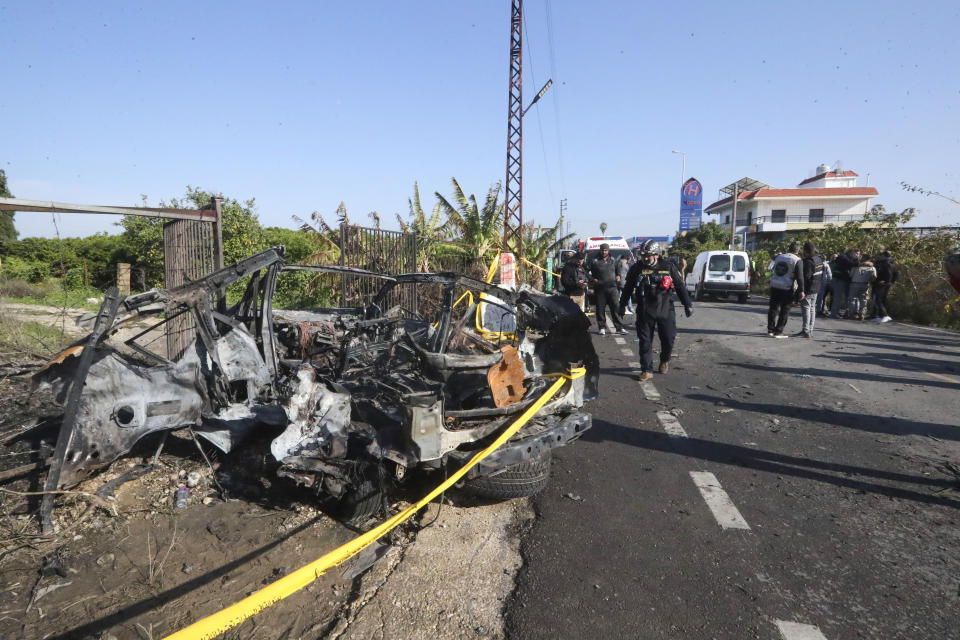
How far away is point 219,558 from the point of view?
3.12 m

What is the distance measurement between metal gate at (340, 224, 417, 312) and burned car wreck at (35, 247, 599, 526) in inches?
233

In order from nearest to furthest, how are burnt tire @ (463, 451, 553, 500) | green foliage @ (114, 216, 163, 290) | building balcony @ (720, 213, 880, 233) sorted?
burnt tire @ (463, 451, 553, 500) < green foliage @ (114, 216, 163, 290) < building balcony @ (720, 213, 880, 233)

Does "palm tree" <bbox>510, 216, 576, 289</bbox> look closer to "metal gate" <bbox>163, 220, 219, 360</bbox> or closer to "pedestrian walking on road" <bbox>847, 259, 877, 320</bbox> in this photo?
"pedestrian walking on road" <bbox>847, 259, 877, 320</bbox>

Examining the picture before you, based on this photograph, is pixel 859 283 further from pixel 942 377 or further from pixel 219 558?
pixel 219 558

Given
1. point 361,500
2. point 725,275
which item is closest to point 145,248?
point 361,500

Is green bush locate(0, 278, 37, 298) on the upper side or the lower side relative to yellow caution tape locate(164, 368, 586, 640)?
upper

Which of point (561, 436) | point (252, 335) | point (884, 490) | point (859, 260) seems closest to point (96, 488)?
point (252, 335)

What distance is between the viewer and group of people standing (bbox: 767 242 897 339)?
392 inches

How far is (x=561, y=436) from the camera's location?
3.64 metres

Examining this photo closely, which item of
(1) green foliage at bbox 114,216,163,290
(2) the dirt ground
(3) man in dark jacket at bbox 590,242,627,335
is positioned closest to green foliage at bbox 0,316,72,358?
(2) the dirt ground

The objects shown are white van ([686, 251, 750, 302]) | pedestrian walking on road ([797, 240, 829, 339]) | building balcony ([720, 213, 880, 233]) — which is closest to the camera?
pedestrian walking on road ([797, 240, 829, 339])

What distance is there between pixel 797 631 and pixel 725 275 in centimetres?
1791

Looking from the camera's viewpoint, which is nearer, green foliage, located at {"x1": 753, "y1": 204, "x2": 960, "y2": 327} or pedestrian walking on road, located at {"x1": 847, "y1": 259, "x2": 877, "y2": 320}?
pedestrian walking on road, located at {"x1": 847, "y1": 259, "x2": 877, "y2": 320}

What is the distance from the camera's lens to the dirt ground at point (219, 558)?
101 inches
